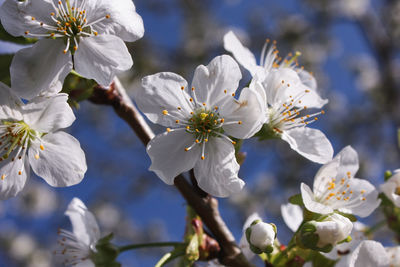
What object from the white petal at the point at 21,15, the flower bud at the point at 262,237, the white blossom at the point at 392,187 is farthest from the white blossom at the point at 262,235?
the white petal at the point at 21,15

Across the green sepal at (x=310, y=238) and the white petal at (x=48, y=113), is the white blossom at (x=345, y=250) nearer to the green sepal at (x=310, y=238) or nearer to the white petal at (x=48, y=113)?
the green sepal at (x=310, y=238)

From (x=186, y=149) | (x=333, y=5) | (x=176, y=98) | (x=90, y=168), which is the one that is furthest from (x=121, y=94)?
(x=333, y=5)

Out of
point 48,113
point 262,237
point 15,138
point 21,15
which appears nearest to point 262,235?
point 262,237

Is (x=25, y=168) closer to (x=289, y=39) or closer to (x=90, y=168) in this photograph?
(x=90, y=168)

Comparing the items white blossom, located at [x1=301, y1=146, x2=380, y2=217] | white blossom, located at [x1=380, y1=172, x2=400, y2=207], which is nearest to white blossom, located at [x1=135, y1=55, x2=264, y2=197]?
white blossom, located at [x1=301, y1=146, x2=380, y2=217]

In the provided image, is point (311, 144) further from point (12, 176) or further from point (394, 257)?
point (12, 176)
